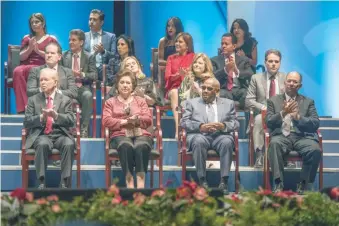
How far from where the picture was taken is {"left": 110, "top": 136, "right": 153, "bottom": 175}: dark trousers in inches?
407

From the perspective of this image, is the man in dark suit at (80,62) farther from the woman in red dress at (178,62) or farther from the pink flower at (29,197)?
the pink flower at (29,197)

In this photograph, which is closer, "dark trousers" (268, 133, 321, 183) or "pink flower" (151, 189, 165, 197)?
"pink flower" (151, 189, 165, 197)

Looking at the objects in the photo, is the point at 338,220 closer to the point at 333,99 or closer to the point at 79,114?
the point at 79,114

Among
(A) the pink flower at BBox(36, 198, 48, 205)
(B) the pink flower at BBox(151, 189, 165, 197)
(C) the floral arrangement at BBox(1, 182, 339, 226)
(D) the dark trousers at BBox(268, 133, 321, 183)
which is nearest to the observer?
(C) the floral arrangement at BBox(1, 182, 339, 226)

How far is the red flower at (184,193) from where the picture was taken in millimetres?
7492

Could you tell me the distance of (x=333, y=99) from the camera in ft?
44.1

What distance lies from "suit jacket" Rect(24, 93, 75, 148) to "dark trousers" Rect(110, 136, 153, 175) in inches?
19.6

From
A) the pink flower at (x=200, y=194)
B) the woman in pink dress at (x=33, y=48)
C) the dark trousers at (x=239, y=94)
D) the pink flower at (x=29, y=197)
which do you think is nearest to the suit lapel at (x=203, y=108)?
the dark trousers at (x=239, y=94)

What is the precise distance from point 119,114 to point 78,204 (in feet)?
10.4

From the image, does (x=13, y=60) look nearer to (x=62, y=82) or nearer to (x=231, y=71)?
(x=62, y=82)

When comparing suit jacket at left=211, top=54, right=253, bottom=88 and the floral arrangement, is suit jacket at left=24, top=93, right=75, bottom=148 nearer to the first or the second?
suit jacket at left=211, top=54, right=253, bottom=88

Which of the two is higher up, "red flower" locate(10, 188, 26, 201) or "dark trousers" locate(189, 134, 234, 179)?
"dark trousers" locate(189, 134, 234, 179)

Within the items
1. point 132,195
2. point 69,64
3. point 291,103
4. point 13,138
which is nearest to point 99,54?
point 69,64

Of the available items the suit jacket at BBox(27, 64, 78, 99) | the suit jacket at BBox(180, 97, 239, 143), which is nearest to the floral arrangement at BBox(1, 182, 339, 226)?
the suit jacket at BBox(180, 97, 239, 143)
